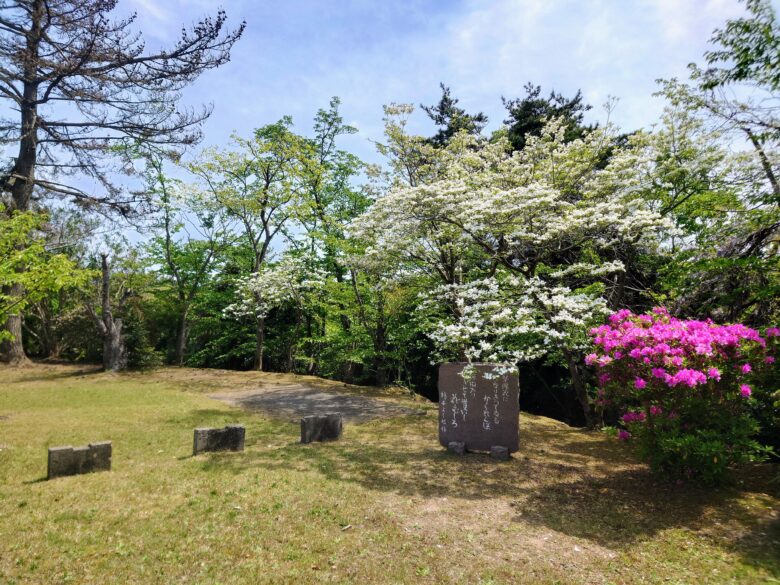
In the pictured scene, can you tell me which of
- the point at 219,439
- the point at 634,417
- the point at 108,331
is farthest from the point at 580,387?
the point at 108,331

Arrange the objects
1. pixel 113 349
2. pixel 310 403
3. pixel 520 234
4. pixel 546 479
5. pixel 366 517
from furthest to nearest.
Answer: pixel 113 349
pixel 310 403
pixel 520 234
pixel 546 479
pixel 366 517

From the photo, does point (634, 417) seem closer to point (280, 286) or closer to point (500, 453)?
point (500, 453)

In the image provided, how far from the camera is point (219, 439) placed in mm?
7820

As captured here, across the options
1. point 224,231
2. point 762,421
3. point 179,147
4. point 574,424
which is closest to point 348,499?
point 762,421

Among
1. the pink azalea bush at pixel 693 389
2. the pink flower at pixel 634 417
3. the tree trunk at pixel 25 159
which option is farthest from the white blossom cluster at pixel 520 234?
the tree trunk at pixel 25 159

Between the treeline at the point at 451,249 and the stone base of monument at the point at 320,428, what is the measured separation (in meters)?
2.84

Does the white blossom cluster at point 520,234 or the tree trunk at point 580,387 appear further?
the tree trunk at point 580,387

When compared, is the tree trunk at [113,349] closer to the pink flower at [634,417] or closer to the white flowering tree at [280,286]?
the white flowering tree at [280,286]

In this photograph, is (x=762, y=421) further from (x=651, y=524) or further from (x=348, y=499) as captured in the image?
(x=348, y=499)

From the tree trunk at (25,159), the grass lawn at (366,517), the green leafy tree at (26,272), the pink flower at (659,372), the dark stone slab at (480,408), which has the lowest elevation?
the grass lawn at (366,517)

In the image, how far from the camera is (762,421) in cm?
740

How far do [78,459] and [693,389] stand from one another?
28.2 ft

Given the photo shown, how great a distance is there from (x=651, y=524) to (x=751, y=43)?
21.1 ft

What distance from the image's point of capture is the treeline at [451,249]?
8.13 meters
